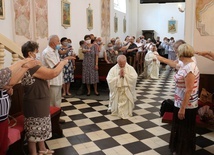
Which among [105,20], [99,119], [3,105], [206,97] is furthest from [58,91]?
[105,20]

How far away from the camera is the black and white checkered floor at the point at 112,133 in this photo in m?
4.14

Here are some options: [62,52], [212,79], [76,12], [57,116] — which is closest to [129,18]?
[76,12]

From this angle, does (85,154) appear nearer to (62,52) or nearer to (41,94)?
(41,94)

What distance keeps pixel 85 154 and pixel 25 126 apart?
109 centimetres

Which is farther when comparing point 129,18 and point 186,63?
point 129,18

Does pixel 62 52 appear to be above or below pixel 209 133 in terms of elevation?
above

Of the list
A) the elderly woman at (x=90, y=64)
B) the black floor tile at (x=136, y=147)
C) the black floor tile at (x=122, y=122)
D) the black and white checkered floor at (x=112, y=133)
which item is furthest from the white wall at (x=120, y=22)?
the black floor tile at (x=136, y=147)

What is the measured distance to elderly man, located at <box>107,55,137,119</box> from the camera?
19.1 feet

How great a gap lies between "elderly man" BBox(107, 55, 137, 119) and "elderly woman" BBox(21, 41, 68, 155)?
2.60 m

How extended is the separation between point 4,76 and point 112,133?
9.82 feet

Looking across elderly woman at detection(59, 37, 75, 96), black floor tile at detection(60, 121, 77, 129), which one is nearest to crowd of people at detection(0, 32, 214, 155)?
black floor tile at detection(60, 121, 77, 129)

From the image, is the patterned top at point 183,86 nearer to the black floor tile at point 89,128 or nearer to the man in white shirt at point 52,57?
the black floor tile at point 89,128

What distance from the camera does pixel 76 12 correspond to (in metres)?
9.95

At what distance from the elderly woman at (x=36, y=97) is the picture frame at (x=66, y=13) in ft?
18.9
